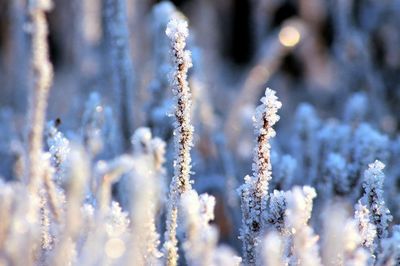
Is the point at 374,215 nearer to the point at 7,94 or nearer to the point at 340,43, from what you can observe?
the point at 340,43

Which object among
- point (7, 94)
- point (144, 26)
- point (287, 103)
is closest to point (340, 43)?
point (287, 103)

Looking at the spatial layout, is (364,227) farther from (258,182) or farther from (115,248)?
(115,248)

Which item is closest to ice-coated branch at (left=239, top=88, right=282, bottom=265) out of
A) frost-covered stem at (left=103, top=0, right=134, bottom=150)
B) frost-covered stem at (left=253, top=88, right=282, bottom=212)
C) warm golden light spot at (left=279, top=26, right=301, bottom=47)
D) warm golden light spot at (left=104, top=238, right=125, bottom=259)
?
frost-covered stem at (left=253, top=88, right=282, bottom=212)

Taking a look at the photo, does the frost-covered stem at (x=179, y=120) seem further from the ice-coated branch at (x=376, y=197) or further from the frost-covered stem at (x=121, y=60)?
the frost-covered stem at (x=121, y=60)

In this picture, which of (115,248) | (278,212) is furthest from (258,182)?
(115,248)

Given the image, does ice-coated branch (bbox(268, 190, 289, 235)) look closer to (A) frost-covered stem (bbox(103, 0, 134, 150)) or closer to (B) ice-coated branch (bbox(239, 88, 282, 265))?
(B) ice-coated branch (bbox(239, 88, 282, 265))

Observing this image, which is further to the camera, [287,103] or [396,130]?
[287,103]
